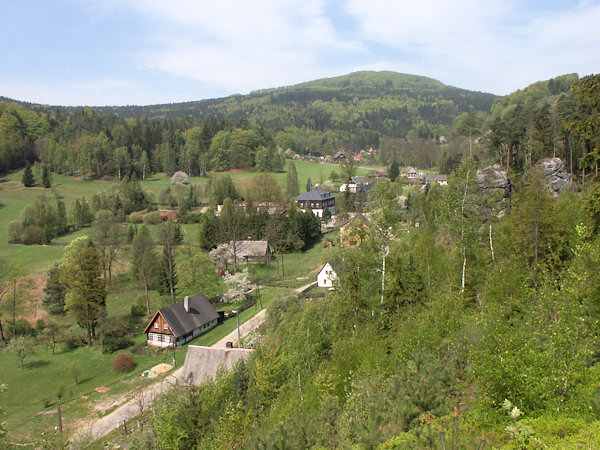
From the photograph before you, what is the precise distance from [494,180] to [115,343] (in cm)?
3512

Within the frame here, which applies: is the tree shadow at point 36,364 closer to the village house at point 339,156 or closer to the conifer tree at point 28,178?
the conifer tree at point 28,178

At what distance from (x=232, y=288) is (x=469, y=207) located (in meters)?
29.7

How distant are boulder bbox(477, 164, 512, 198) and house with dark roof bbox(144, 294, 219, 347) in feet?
89.2

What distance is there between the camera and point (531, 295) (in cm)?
1845

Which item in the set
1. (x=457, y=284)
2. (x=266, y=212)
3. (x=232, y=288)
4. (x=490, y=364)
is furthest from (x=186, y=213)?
(x=490, y=364)

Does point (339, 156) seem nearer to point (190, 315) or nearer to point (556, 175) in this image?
point (556, 175)

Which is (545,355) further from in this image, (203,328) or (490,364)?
(203,328)

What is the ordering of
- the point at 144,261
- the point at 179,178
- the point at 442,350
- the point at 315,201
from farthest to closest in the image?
the point at 179,178, the point at 315,201, the point at 144,261, the point at 442,350

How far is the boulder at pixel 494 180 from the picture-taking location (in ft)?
119

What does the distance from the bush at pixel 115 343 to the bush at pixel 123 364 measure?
9.52 feet

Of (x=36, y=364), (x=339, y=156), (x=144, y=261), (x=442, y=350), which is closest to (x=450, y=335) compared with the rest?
(x=442, y=350)

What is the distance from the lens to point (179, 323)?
38.1 m

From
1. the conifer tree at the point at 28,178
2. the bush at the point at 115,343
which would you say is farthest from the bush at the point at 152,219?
the conifer tree at the point at 28,178

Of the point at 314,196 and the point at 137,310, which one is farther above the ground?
the point at 314,196
